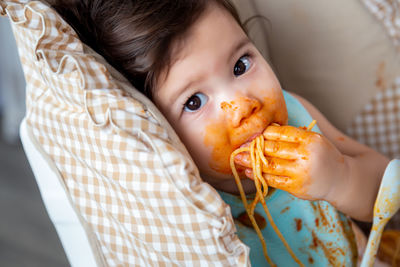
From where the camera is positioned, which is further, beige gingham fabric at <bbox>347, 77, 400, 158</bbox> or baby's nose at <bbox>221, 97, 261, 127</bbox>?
beige gingham fabric at <bbox>347, 77, 400, 158</bbox>

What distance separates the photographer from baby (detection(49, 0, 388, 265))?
2.29 ft

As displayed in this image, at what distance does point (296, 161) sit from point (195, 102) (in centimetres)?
20

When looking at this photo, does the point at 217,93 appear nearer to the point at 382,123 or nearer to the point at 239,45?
the point at 239,45

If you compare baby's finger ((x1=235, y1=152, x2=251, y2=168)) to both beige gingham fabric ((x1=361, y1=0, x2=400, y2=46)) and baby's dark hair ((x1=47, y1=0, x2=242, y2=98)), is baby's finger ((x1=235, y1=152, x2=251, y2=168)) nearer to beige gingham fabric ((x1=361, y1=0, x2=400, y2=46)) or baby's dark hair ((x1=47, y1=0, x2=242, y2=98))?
baby's dark hair ((x1=47, y1=0, x2=242, y2=98))

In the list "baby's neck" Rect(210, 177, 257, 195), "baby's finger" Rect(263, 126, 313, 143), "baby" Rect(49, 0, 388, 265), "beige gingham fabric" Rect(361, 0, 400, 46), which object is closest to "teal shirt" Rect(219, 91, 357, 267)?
"baby's neck" Rect(210, 177, 257, 195)

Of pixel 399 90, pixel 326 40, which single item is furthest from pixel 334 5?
pixel 399 90

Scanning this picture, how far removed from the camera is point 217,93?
73cm

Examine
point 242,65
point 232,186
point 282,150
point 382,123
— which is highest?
point 242,65

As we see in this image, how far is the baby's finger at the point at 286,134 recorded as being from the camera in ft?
→ 2.28

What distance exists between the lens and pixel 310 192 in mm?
712

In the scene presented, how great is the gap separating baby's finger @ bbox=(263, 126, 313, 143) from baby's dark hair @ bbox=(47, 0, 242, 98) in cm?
21

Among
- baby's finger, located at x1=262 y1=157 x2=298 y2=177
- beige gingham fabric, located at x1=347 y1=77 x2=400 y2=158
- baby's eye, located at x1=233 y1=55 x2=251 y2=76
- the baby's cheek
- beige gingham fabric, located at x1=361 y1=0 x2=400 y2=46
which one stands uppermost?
baby's eye, located at x1=233 y1=55 x2=251 y2=76

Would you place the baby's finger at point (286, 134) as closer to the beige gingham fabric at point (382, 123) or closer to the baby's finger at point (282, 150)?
the baby's finger at point (282, 150)

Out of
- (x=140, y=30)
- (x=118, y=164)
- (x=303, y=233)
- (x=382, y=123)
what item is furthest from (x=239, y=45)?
(x=382, y=123)
